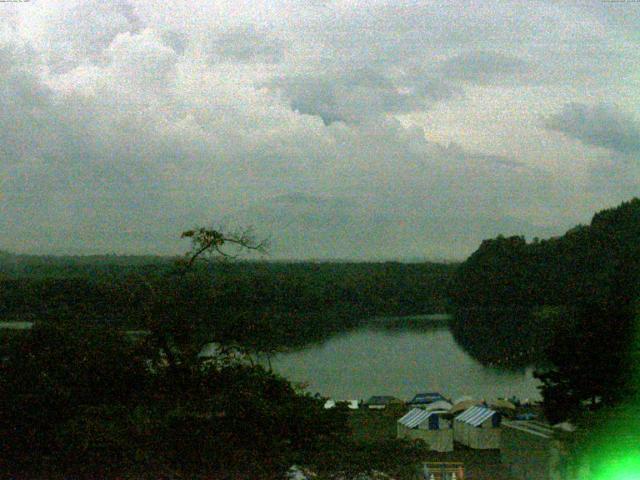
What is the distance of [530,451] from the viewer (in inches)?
381

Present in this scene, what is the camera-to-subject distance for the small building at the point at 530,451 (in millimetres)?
8008

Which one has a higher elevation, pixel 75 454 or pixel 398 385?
pixel 75 454

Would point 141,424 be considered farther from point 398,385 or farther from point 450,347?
point 450,347

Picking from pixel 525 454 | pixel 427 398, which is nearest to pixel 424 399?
pixel 427 398

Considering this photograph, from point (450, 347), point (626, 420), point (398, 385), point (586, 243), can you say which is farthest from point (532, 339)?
point (626, 420)

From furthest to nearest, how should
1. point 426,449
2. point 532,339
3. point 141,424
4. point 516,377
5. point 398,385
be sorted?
1. point 532,339
2. point 516,377
3. point 398,385
4. point 426,449
5. point 141,424

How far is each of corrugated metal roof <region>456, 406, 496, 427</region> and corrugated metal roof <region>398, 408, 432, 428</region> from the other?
0.58 metres

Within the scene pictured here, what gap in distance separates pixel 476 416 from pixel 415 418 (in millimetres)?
1098

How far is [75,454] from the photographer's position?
14.7 ft

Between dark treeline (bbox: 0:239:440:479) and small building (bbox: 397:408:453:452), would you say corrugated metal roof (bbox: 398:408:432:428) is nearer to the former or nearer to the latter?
small building (bbox: 397:408:453:452)

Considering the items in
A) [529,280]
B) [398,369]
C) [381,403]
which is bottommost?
[398,369]

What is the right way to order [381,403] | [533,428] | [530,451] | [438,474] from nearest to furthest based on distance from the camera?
[438,474] < [530,451] < [533,428] < [381,403]

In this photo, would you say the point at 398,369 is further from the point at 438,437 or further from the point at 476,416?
the point at 438,437

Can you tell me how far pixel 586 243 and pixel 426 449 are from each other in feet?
195
